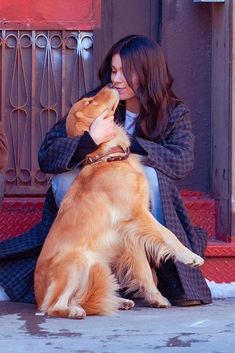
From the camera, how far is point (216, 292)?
498 cm

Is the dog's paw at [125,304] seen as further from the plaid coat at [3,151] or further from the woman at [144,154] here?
the plaid coat at [3,151]

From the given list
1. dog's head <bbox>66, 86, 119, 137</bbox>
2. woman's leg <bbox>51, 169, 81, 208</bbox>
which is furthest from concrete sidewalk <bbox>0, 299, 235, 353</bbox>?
dog's head <bbox>66, 86, 119, 137</bbox>

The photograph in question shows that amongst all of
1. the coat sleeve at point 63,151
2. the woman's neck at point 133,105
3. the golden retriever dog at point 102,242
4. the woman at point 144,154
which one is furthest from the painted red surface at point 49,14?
the golden retriever dog at point 102,242

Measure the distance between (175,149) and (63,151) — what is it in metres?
0.62

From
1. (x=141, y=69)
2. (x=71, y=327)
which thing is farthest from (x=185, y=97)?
(x=71, y=327)

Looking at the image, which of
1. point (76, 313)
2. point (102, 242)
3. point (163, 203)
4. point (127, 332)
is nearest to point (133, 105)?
point (163, 203)

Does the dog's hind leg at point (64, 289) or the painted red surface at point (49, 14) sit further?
the painted red surface at point (49, 14)

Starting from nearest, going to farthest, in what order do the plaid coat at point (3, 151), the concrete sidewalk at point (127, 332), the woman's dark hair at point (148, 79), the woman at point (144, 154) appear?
the concrete sidewalk at point (127, 332) → the woman at point (144, 154) → the woman's dark hair at point (148, 79) → the plaid coat at point (3, 151)

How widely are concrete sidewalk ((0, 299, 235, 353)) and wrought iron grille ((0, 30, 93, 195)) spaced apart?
1335 millimetres

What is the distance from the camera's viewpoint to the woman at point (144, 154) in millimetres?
4566

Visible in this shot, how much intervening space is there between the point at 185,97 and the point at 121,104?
86cm

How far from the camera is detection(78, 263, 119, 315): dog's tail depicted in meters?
4.31

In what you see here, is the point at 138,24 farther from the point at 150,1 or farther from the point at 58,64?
the point at 58,64

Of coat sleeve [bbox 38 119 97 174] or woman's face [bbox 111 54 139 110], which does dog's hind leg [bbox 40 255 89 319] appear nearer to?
coat sleeve [bbox 38 119 97 174]
